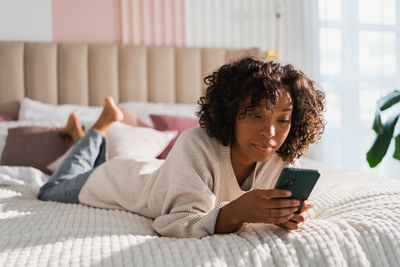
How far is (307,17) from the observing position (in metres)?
3.38

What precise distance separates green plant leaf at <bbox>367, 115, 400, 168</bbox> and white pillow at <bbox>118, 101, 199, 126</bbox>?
5.73 feet

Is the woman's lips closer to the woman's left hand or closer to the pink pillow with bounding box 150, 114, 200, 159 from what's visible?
the woman's left hand

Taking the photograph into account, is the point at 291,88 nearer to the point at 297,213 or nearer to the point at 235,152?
the point at 235,152

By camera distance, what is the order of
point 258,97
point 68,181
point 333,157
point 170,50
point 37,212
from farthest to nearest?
point 333,157 < point 170,50 < point 68,181 < point 37,212 < point 258,97

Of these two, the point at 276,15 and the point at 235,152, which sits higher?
the point at 276,15

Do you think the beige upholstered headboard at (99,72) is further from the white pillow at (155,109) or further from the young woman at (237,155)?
the young woman at (237,155)

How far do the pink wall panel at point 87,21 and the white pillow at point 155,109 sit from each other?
0.59m

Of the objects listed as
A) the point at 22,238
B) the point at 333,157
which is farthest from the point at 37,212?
the point at 333,157

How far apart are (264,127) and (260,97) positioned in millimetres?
78

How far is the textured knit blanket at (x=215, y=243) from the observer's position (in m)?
0.84

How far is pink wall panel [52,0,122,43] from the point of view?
301 centimetres

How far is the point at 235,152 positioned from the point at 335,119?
2.24 metres

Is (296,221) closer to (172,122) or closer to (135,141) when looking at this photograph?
(135,141)

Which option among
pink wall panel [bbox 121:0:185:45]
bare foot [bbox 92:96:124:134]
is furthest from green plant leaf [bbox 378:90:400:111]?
pink wall panel [bbox 121:0:185:45]
